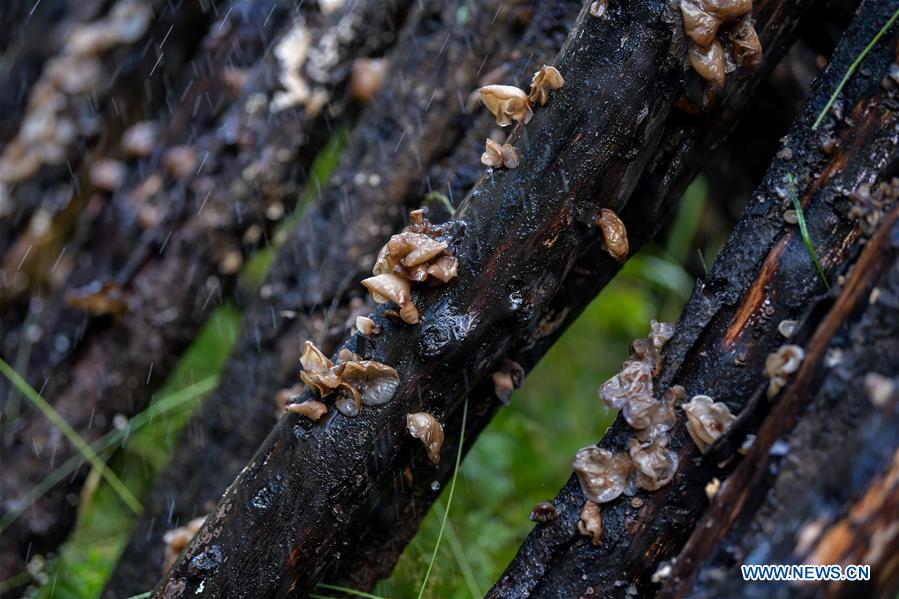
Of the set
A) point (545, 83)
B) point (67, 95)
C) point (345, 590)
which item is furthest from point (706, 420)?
point (67, 95)

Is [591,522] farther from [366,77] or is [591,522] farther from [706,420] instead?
[366,77]

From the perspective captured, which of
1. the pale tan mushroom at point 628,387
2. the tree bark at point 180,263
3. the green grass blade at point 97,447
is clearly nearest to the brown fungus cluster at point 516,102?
the pale tan mushroom at point 628,387

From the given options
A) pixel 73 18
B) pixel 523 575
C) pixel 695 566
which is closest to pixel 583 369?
pixel 523 575

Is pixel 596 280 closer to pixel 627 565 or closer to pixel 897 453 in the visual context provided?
pixel 627 565

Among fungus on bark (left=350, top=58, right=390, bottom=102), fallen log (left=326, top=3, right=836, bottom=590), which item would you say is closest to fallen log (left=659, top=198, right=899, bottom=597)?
fallen log (left=326, top=3, right=836, bottom=590)

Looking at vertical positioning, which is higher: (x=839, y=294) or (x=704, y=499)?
(x=839, y=294)

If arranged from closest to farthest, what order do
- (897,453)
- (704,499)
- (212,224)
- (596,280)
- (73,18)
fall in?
(897,453) < (704,499) < (596,280) < (212,224) < (73,18)
